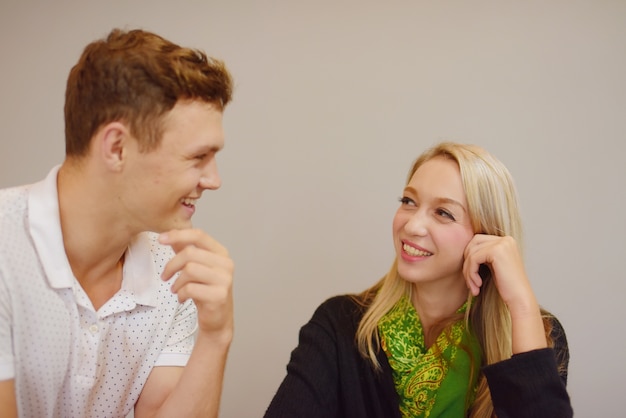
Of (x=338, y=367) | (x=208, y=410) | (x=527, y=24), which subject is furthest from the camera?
(x=527, y=24)

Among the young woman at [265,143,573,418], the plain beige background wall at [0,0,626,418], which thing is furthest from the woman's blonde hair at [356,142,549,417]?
the plain beige background wall at [0,0,626,418]

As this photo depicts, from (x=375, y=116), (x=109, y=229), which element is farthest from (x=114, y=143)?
(x=375, y=116)

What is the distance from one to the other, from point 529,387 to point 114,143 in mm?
1025

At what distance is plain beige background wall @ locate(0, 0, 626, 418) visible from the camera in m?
2.28

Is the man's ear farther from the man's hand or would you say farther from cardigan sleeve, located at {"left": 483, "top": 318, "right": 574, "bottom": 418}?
cardigan sleeve, located at {"left": 483, "top": 318, "right": 574, "bottom": 418}

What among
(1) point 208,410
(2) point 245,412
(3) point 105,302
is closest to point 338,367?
(1) point 208,410

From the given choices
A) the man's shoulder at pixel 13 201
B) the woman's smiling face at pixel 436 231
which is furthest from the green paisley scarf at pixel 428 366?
the man's shoulder at pixel 13 201

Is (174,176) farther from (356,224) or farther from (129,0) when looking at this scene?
(129,0)

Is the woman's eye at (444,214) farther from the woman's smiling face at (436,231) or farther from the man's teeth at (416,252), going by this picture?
the man's teeth at (416,252)

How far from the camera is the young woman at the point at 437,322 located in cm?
162

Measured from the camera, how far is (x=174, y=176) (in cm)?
128

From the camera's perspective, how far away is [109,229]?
1309 millimetres

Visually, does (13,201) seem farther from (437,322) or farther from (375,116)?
(375,116)

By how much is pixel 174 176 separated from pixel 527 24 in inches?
60.8
